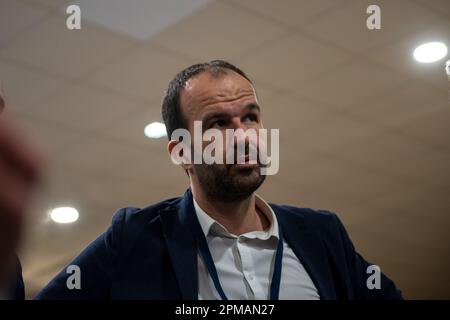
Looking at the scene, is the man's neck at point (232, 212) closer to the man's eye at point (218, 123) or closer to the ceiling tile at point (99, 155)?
the man's eye at point (218, 123)

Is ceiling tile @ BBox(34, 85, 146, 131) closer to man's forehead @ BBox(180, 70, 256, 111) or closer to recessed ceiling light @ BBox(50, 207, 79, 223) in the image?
recessed ceiling light @ BBox(50, 207, 79, 223)

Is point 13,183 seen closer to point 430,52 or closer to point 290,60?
point 290,60

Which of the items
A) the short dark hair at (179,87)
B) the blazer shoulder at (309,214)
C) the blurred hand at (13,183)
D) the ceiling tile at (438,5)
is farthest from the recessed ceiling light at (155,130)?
the blurred hand at (13,183)

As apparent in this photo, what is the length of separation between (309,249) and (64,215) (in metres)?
4.23

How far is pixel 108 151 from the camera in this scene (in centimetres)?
389

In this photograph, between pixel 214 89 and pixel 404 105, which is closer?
pixel 214 89

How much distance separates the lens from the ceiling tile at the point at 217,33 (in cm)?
267

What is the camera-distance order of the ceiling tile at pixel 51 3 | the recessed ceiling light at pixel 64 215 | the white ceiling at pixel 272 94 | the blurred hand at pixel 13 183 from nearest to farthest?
the blurred hand at pixel 13 183
the ceiling tile at pixel 51 3
the white ceiling at pixel 272 94
the recessed ceiling light at pixel 64 215

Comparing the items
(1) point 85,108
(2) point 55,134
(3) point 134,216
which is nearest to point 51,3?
(1) point 85,108

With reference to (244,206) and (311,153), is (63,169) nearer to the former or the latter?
(311,153)

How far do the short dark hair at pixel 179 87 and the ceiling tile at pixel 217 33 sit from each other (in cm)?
152

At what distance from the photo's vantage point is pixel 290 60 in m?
3.04
